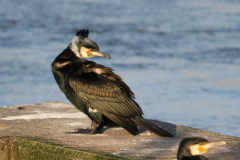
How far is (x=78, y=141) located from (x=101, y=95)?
580mm

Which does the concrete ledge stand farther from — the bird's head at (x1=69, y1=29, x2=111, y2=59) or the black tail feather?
the bird's head at (x1=69, y1=29, x2=111, y2=59)

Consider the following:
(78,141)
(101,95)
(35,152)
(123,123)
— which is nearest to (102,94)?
(101,95)

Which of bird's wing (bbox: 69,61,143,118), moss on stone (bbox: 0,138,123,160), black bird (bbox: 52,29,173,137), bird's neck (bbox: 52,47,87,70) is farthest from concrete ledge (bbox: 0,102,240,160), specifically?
bird's neck (bbox: 52,47,87,70)

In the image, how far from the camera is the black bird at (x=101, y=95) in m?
4.94

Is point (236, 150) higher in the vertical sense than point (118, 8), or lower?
lower

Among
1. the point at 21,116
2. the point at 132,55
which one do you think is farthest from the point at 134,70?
the point at 21,116

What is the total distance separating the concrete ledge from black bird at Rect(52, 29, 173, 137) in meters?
0.15

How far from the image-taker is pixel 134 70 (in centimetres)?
1073

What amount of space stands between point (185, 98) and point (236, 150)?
14.9 feet

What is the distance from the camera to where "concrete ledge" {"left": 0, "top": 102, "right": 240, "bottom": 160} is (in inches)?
169

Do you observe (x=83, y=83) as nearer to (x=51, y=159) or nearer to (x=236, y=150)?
(x=51, y=159)

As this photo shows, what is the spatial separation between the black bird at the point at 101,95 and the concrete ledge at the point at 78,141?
0.15 metres

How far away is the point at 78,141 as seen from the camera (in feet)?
15.5

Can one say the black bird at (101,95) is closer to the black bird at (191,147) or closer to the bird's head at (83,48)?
the bird's head at (83,48)
